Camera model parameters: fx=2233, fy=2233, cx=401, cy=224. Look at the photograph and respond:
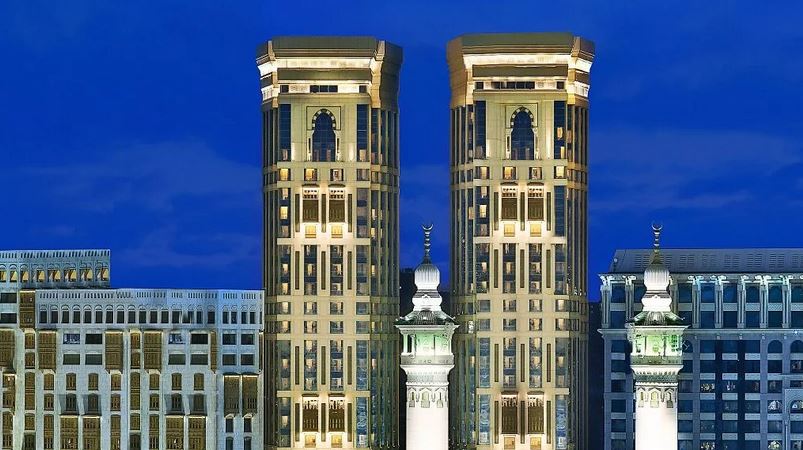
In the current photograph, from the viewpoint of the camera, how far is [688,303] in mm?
77125

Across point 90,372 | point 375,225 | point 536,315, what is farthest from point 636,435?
point 90,372

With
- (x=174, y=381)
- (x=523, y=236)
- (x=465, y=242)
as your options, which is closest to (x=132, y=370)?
(x=174, y=381)

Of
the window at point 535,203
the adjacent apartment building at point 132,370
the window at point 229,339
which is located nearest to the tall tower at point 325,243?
the adjacent apartment building at point 132,370

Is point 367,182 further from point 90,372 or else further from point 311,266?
point 90,372

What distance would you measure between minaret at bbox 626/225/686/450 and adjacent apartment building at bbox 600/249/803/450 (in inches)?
95.9

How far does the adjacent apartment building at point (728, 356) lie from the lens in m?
76.4

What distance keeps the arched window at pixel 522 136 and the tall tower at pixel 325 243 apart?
4682 mm

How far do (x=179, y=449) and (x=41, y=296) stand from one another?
7046 millimetres

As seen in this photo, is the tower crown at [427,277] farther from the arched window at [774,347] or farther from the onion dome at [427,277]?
the arched window at [774,347]

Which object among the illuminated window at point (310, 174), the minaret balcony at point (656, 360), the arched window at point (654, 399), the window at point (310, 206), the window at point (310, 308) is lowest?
the arched window at point (654, 399)

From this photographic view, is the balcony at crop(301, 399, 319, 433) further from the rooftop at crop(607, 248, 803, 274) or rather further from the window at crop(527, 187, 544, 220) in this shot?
the rooftop at crop(607, 248, 803, 274)

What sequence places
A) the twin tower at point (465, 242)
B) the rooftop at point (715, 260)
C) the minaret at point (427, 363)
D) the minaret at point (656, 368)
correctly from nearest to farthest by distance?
1. the minaret at point (656, 368)
2. the minaret at point (427, 363)
3. the twin tower at point (465, 242)
4. the rooftop at point (715, 260)

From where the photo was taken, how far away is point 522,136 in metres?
76.3

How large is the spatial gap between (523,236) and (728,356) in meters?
8.21
